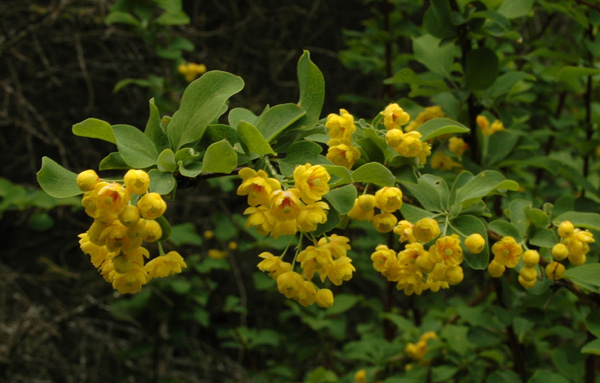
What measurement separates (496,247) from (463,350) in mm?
879

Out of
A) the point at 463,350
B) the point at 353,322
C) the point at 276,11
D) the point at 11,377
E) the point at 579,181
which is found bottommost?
the point at 353,322

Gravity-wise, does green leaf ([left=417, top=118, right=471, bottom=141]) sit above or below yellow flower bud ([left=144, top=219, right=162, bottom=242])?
above

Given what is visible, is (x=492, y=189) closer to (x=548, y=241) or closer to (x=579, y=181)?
(x=548, y=241)

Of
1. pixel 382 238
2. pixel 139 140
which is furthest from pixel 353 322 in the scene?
pixel 139 140

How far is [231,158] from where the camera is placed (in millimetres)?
767

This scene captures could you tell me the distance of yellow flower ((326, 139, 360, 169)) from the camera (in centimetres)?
93

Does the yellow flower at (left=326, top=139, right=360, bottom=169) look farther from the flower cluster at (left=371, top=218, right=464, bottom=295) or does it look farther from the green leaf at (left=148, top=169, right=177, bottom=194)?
the green leaf at (left=148, top=169, right=177, bottom=194)

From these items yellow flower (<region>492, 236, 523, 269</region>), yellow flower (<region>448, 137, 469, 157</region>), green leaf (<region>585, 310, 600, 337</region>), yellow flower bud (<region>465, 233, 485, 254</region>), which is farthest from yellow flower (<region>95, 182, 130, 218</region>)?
yellow flower (<region>448, 137, 469, 157</region>)

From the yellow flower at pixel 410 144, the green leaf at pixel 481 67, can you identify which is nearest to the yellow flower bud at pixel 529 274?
the yellow flower at pixel 410 144

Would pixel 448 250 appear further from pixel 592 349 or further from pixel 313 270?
pixel 592 349

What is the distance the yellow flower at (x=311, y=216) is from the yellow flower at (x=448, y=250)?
24cm

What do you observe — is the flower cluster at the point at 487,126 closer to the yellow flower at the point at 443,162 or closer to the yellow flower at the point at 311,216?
the yellow flower at the point at 443,162

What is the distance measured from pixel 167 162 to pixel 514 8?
1.02 meters

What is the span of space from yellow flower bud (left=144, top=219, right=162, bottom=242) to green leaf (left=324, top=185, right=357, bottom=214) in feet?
0.90
